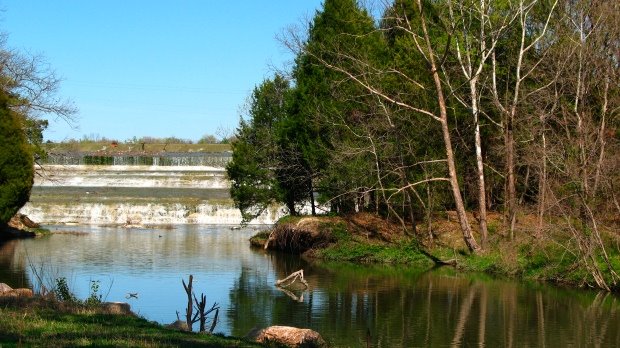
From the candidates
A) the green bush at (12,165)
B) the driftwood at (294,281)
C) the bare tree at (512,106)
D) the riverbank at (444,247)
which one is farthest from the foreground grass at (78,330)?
the green bush at (12,165)

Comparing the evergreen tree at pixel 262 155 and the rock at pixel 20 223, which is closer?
the evergreen tree at pixel 262 155

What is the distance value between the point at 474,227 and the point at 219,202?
23381 mm

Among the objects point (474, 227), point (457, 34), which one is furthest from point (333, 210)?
point (457, 34)

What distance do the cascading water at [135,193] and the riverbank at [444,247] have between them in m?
13.0

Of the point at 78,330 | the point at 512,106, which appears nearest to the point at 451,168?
the point at 512,106

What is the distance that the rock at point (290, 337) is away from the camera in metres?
15.4

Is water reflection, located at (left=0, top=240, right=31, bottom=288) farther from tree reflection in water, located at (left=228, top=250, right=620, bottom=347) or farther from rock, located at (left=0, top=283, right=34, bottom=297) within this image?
tree reflection in water, located at (left=228, top=250, right=620, bottom=347)

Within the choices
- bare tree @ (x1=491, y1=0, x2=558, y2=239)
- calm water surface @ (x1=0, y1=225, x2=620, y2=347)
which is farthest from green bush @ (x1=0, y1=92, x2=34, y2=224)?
bare tree @ (x1=491, y1=0, x2=558, y2=239)

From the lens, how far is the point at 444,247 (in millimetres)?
34500

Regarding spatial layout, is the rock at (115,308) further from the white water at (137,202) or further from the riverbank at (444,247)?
the white water at (137,202)

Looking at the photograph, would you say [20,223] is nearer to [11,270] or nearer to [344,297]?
[11,270]

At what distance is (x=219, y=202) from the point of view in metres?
55.6

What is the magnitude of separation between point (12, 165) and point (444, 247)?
19.3 m

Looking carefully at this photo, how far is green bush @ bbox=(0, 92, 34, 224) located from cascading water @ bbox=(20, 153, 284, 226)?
6.31 m
